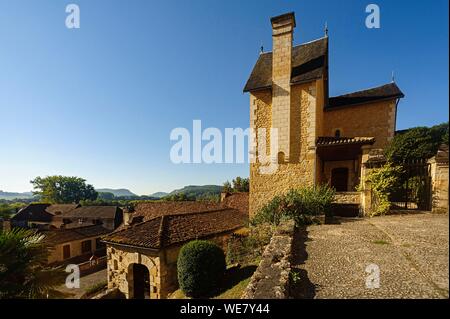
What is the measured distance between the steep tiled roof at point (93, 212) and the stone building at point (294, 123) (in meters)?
25.5

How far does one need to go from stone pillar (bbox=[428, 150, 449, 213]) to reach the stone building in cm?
203

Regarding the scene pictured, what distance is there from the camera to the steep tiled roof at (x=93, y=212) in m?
27.6

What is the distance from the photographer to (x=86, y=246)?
805 inches

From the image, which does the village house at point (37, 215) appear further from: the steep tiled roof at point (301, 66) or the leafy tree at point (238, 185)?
the steep tiled roof at point (301, 66)

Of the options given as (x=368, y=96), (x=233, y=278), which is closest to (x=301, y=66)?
(x=368, y=96)

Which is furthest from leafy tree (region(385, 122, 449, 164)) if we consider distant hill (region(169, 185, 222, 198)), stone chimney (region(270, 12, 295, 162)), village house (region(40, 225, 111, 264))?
distant hill (region(169, 185, 222, 198))

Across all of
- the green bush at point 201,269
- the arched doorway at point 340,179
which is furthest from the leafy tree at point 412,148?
the green bush at point 201,269

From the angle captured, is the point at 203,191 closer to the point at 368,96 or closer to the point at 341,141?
the point at 368,96

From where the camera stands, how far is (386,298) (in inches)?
98.3

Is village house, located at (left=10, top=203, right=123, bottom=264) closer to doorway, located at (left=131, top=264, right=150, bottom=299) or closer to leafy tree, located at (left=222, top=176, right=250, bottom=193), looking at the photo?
doorway, located at (left=131, top=264, right=150, bottom=299)

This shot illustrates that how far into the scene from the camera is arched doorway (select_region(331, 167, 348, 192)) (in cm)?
1163
